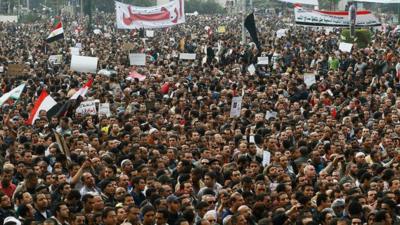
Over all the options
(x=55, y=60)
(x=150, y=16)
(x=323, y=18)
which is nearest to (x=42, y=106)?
(x=55, y=60)

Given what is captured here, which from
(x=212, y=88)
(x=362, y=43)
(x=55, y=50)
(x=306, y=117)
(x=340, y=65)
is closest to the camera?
(x=306, y=117)

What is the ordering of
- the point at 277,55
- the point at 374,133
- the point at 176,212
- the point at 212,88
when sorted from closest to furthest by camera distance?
1. the point at 176,212
2. the point at 374,133
3. the point at 212,88
4. the point at 277,55

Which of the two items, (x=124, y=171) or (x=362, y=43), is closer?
(x=124, y=171)

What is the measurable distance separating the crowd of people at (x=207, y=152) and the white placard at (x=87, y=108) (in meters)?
0.27

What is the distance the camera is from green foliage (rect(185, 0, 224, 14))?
122 metres

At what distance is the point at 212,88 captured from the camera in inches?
1024

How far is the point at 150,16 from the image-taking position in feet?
126

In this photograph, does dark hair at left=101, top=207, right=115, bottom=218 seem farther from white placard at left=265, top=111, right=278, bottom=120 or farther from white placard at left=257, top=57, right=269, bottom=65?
white placard at left=257, top=57, right=269, bottom=65

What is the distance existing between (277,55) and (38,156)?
21395 mm

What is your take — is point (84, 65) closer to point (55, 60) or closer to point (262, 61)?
point (262, 61)

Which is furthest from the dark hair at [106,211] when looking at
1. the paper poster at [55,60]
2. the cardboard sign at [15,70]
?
the paper poster at [55,60]

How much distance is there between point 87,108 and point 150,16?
58.2 ft

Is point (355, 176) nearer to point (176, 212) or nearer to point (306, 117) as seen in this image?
point (176, 212)

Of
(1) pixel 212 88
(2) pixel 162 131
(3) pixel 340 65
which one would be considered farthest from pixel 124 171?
(3) pixel 340 65
